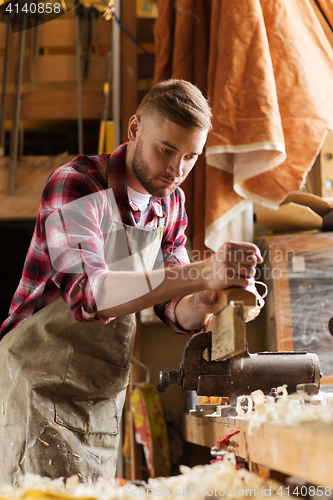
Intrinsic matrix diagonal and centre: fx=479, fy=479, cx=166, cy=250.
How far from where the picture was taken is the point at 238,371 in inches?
38.6

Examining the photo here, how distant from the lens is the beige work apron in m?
1.04

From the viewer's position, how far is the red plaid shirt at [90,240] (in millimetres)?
939

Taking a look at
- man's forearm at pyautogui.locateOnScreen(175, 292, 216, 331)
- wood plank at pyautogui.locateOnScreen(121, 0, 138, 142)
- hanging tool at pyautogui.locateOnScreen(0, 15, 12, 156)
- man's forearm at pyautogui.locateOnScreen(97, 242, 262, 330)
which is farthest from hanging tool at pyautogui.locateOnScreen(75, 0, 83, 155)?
man's forearm at pyautogui.locateOnScreen(97, 242, 262, 330)

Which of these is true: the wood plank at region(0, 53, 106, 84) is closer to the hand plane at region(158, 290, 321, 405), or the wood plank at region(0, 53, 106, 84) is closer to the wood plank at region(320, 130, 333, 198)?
the wood plank at region(320, 130, 333, 198)

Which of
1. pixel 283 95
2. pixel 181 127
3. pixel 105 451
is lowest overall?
pixel 105 451

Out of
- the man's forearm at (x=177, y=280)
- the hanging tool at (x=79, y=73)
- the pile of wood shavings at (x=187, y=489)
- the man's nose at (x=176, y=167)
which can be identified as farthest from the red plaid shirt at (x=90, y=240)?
the hanging tool at (x=79, y=73)

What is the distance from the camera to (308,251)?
5.90 ft

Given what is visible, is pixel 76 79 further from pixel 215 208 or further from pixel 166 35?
pixel 215 208

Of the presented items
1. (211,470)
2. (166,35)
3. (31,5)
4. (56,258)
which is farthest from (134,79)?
(211,470)

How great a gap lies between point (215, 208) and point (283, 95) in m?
0.49

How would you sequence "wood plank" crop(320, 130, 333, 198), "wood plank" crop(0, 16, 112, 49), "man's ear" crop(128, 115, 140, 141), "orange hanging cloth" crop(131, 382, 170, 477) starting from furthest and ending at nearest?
"wood plank" crop(0, 16, 112, 49) → "wood plank" crop(320, 130, 333, 198) → "orange hanging cloth" crop(131, 382, 170, 477) → "man's ear" crop(128, 115, 140, 141)

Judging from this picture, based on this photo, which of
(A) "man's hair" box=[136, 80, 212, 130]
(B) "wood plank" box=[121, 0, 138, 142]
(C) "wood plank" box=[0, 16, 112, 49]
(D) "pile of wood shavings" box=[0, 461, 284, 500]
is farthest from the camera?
(C) "wood plank" box=[0, 16, 112, 49]

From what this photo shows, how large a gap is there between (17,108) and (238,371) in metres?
1.79

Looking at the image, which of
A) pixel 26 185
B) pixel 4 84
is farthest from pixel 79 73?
pixel 26 185
